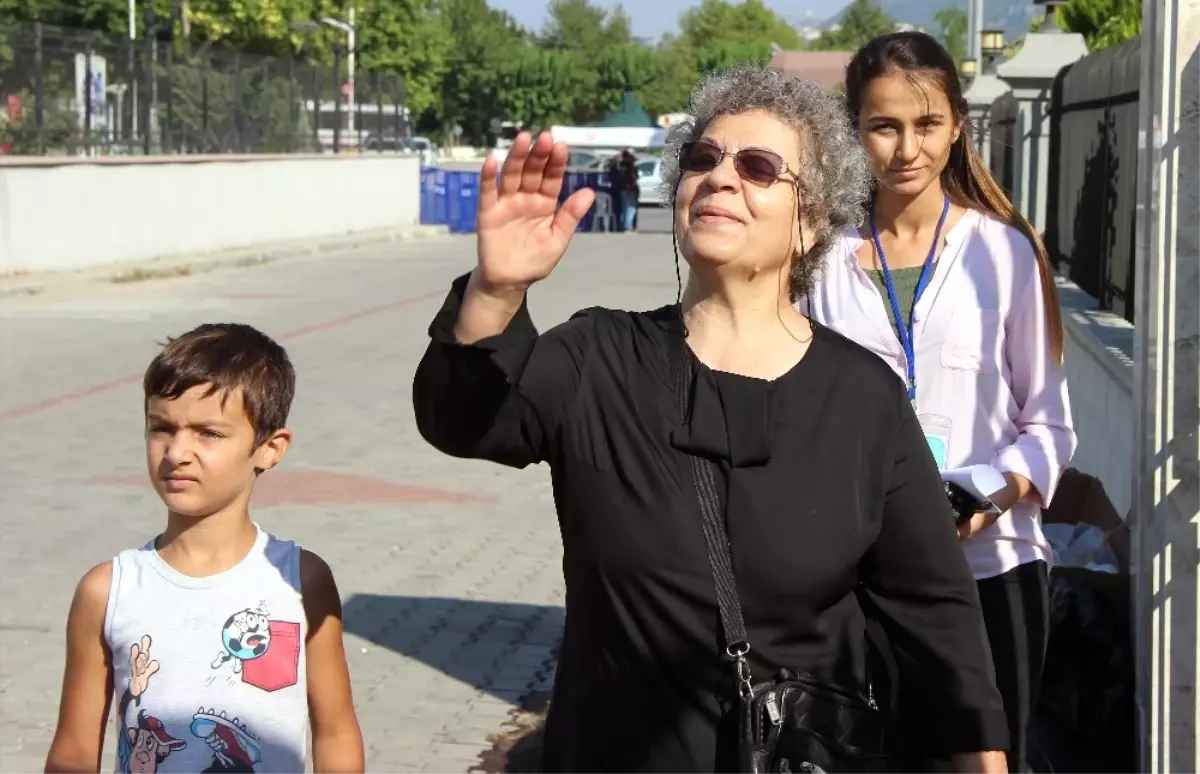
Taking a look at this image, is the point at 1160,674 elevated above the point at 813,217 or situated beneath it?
situated beneath

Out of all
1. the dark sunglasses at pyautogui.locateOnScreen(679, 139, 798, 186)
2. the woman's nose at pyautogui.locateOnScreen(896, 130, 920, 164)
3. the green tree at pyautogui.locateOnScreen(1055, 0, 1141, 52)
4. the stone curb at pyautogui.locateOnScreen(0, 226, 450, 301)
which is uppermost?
→ the green tree at pyautogui.locateOnScreen(1055, 0, 1141, 52)

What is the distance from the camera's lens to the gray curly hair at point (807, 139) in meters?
2.69

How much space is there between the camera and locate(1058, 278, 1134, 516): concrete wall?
6.10 metres

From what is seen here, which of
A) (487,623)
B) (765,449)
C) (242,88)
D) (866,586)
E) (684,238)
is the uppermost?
(242,88)

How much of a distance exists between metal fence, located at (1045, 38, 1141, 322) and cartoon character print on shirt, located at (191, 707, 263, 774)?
3887 mm

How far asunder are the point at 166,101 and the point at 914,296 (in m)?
25.0

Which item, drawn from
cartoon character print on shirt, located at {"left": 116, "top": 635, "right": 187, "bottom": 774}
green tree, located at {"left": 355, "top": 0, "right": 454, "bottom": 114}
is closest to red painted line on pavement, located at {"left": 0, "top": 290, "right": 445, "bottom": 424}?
cartoon character print on shirt, located at {"left": 116, "top": 635, "right": 187, "bottom": 774}

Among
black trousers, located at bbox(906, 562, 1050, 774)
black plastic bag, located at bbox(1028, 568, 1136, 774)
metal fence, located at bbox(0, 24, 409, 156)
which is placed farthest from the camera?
metal fence, located at bbox(0, 24, 409, 156)

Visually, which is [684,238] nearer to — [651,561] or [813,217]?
[813,217]

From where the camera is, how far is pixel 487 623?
6.80 m

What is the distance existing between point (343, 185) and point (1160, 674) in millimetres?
31605

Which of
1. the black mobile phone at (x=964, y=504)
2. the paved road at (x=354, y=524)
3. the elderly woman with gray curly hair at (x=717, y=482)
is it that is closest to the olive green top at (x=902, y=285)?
the black mobile phone at (x=964, y=504)

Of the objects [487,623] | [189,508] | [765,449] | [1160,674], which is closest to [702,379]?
[765,449]

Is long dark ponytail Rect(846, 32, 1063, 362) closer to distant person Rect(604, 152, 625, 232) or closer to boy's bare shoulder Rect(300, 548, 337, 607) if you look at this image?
boy's bare shoulder Rect(300, 548, 337, 607)
